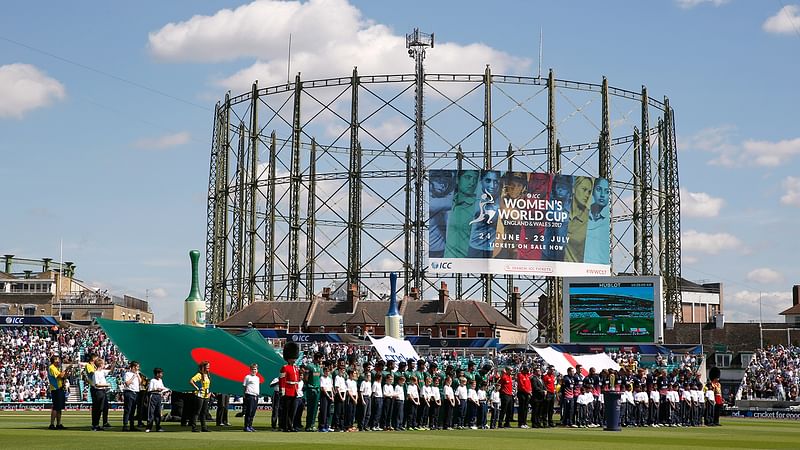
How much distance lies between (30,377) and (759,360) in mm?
30680

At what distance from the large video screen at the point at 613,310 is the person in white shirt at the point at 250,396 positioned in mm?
29496

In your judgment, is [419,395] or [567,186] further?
[567,186]

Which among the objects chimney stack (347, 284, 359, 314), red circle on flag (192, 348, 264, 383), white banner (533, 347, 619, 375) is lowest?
red circle on flag (192, 348, 264, 383)

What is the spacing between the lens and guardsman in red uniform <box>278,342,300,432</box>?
810 inches

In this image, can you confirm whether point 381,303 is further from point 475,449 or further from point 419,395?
point 475,449

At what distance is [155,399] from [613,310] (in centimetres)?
3166

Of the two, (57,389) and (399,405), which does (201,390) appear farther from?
(399,405)

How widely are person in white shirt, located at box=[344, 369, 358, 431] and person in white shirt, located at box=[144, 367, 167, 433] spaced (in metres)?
3.48

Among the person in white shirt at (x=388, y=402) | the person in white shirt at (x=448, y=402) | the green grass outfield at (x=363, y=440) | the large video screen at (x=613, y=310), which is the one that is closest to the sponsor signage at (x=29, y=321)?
the large video screen at (x=613, y=310)

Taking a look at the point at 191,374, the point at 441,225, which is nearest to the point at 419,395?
the point at 191,374

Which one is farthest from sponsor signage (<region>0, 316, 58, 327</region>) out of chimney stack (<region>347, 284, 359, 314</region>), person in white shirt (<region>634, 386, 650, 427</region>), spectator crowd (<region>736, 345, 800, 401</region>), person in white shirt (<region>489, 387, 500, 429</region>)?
person in white shirt (<region>634, 386, 650, 427</region>)

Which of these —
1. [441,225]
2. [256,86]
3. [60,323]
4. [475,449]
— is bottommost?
[475,449]

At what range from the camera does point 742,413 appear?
43031mm

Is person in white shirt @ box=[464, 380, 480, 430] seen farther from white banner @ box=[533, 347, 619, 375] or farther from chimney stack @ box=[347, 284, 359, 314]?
chimney stack @ box=[347, 284, 359, 314]
